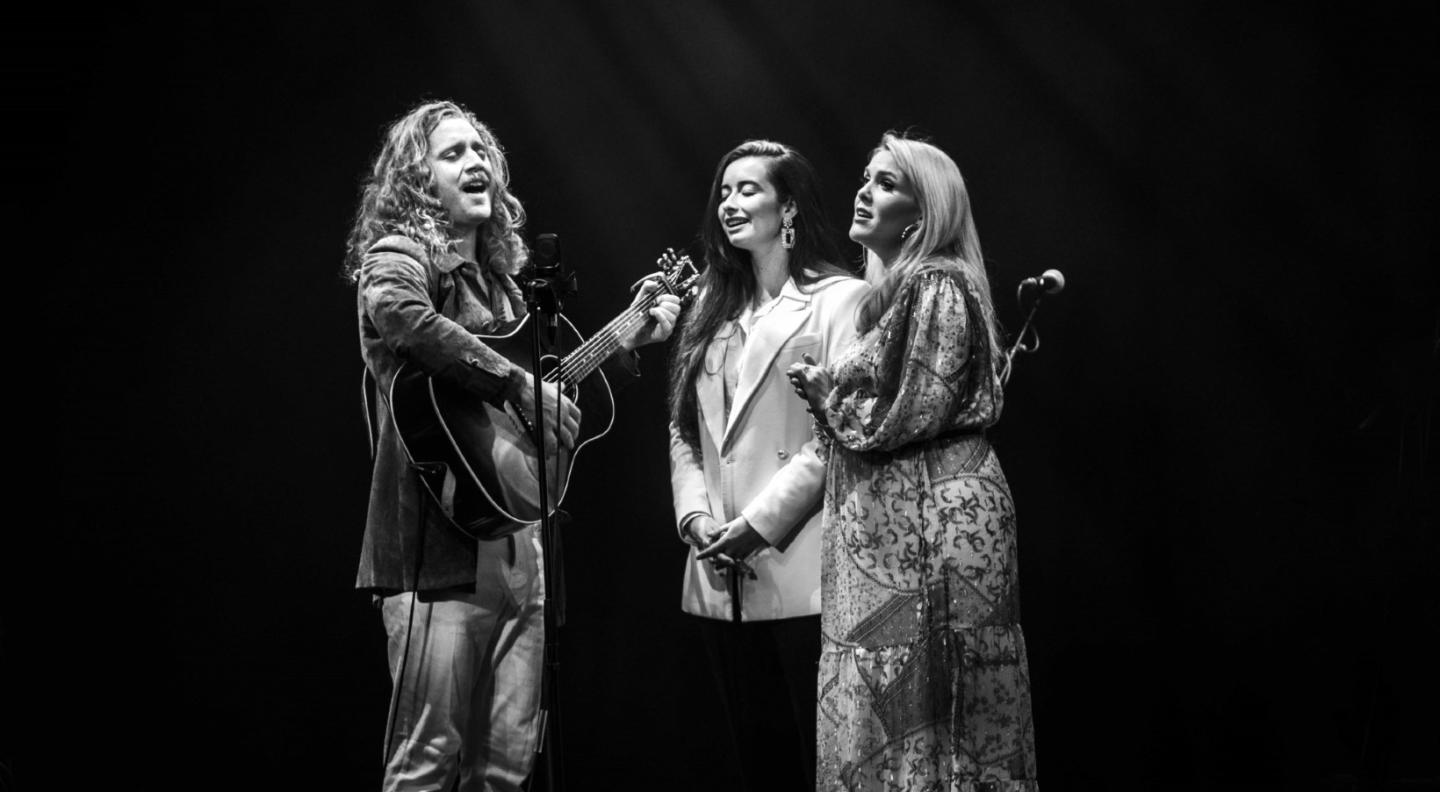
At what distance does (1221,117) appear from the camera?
143 inches

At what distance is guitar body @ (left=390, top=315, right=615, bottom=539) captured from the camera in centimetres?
274

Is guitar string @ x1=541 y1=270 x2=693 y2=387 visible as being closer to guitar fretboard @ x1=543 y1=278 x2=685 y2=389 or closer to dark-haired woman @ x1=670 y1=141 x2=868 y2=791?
guitar fretboard @ x1=543 y1=278 x2=685 y2=389

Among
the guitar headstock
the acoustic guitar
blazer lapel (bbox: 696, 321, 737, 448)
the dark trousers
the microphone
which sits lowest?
the dark trousers

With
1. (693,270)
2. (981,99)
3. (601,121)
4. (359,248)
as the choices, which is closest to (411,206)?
(359,248)

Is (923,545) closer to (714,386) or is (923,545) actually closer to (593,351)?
(714,386)

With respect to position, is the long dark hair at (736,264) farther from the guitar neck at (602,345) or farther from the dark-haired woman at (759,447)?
the guitar neck at (602,345)

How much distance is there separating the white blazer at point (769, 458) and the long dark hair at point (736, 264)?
0.03m

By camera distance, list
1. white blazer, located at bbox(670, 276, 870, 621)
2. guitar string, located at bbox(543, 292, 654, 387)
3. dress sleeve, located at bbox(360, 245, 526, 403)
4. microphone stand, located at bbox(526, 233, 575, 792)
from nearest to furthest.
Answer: microphone stand, located at bbox(526, 233, 575, 792)
dress sleeve, located at bbox(360, 245, 526, 403)
white blazer, located at bbox(670, 276, 870, 621)
guitar string, located at bbox(543, 292, 654, 387)

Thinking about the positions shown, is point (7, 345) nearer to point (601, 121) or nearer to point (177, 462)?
point (177, 462)

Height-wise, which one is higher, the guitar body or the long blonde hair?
the long blonde hair

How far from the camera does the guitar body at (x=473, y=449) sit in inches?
108

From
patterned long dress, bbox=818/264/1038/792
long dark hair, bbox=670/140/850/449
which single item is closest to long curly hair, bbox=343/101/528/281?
long dark hair, bbox=670/140/850/449

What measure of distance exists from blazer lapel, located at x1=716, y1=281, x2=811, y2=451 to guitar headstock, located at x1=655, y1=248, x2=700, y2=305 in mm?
248

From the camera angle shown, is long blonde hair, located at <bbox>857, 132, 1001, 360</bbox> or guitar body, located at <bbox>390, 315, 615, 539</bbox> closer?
long blonde hair, located at <bbox>857, 132, 1001, 360</bbox>
